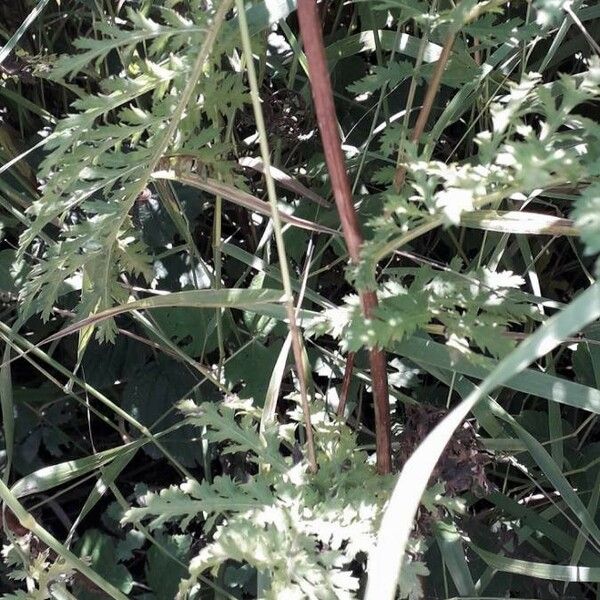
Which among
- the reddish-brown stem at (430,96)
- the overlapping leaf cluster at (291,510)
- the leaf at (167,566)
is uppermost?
the reddish-brown stem at (430,96)

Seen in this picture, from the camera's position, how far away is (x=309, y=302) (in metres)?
1.10

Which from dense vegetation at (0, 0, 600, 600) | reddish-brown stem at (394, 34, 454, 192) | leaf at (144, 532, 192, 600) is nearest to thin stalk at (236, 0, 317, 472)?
dense vegetation at (0, 0, 600, 600)

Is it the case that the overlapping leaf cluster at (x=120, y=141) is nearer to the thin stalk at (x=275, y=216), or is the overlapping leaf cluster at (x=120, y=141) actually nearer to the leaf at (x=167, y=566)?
the thin stalk at (x=275, y=216)

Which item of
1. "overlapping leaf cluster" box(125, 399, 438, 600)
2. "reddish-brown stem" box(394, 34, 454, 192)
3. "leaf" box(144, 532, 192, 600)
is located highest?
"reddish-brown stem" box(394, 34, 454, 192)

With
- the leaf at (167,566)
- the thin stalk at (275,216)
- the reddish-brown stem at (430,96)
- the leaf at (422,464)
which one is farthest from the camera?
the leaf at (167,566)

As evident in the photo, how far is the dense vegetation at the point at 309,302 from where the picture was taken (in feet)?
2.21

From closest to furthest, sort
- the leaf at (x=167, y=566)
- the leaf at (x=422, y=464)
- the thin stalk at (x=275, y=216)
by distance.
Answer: the leaf at (x=422, y=464) < the thin stalk at (x=275, y=216) < the leaf at (x=167, y=566)

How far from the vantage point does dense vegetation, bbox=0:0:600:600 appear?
675 mm

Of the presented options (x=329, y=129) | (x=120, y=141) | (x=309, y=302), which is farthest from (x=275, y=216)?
(x=309, y=302)

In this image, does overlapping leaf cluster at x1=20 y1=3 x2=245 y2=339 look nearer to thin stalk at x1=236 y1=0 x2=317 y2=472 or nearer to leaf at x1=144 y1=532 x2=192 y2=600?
thin stalk at x1=236 y1=0 x2=317 y2=472

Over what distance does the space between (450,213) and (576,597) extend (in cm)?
68

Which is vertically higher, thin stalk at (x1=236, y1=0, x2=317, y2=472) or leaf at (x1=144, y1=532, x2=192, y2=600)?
thin stalk at (x1=236, y1=0, x2=317, y2=472)

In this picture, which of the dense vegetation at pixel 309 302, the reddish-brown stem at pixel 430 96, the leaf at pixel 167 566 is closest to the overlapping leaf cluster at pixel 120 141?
the dense vegetation at pixel 309 302

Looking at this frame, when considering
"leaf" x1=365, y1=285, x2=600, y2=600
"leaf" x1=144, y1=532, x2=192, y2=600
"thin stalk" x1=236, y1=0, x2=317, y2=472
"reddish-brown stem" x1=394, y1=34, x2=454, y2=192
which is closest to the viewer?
"leaf" x1=365, y1=285, x2=600, y2=600
